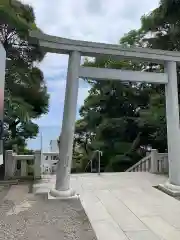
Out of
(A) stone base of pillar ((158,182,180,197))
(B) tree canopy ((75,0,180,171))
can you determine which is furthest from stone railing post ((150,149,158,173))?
(A) stone base of pillar ((158,182,180,197))

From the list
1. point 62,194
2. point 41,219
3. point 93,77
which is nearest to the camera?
point 41,219

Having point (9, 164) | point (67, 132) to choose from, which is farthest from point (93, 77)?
point (9, 164)

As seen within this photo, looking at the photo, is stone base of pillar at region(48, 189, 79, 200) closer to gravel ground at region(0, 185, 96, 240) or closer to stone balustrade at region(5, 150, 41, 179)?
gravel ground at region(0, 185, 96, 240)

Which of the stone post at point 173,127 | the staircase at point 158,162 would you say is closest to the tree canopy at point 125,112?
the staircase at point 158,162

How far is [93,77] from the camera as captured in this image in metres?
5.75

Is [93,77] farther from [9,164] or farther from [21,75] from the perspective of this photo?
[21,75]

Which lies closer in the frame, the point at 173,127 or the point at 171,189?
the point at 171,189

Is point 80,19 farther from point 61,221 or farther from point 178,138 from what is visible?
point 61,221

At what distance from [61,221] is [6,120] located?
466 cm

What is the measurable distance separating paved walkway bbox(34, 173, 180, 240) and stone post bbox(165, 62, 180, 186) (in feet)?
1.89

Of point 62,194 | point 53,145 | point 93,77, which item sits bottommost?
point 62,194

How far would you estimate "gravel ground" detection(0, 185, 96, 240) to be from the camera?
3504 millimetres

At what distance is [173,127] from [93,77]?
7.21 ft

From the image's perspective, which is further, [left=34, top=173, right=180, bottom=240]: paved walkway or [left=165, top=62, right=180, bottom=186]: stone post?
[left=165, top=62, right=180, bottom=186]: stone post
